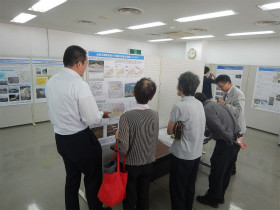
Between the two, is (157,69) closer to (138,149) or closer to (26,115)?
(138,149)

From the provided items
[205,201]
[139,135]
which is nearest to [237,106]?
[205,201]

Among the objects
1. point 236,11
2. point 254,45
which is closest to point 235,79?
point 254,45

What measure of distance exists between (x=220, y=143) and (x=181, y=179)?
25.8 inches

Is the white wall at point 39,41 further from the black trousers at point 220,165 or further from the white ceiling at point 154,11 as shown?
the black trousers at point 220,165

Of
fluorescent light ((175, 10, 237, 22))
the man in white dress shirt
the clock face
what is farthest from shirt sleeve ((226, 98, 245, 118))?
the clock face

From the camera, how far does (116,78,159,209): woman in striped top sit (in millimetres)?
1534

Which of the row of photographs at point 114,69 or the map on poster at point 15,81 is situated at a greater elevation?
the row of photographs at point 114,69

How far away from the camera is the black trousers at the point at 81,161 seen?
166 centimetres

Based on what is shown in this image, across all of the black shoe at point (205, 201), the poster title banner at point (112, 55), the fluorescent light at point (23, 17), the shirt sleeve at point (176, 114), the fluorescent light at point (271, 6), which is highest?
the fluorescent light at point (23, 17)

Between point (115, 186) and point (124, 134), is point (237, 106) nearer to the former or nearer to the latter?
point (124, 134)

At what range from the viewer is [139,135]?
1554mm

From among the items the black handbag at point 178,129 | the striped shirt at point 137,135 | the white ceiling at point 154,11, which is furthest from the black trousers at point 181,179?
the white ceiling at point 154,11

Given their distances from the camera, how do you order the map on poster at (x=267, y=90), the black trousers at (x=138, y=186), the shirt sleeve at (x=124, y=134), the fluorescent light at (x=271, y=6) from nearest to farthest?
the shirt sleeve at (x=124, y=134), the black trousers at (x=138, y=186), the fluorescent light at (x=271, y=6), the map on poster at (x=267, y=90)

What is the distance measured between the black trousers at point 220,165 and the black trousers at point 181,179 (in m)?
0.44
